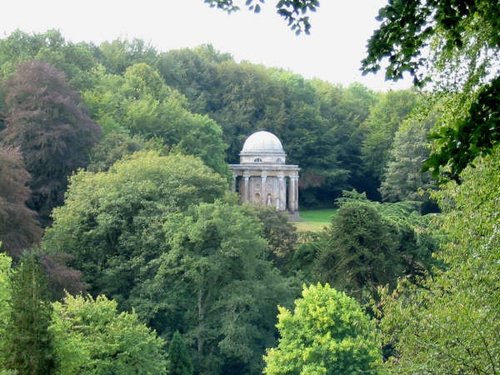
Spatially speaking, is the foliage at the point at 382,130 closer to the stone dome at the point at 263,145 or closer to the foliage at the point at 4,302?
the stone dome at the point at 263,145

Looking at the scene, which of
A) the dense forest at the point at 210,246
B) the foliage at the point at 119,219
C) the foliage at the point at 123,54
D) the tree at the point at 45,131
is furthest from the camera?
the foliage at the point at 123,54

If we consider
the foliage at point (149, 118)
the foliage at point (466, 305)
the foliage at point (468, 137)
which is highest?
the foliage at point (149, 118)

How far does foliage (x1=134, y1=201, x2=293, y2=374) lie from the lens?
106ft

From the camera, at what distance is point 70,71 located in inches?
2026

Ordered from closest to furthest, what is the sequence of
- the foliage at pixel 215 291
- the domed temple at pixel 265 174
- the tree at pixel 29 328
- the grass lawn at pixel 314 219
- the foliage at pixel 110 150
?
the tree at pixel 29 328, the foliage at pixel 215 291, the foliage at pixel 110 150, the grass lawn at pixel 314 219, the domed temple at pixel 265 174

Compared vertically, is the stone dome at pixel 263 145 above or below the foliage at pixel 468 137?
above

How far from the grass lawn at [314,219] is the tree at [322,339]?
25.5 m

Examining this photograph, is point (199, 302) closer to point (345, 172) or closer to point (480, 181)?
point (480, 181)

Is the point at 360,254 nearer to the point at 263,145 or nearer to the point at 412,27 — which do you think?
the point at 412,27

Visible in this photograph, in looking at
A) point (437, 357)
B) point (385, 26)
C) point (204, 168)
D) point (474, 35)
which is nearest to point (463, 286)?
point (437, 357)

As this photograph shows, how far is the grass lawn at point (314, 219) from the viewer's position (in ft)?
184

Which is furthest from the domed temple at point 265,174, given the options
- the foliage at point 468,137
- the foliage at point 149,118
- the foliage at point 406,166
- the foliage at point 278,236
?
the foliage at point 468,137

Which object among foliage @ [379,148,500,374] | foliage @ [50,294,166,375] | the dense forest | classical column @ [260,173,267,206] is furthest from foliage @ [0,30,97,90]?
foliage @ [379,148,500,374]

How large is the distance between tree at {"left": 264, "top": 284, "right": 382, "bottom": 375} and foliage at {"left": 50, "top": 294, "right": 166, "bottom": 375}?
3890 mm
